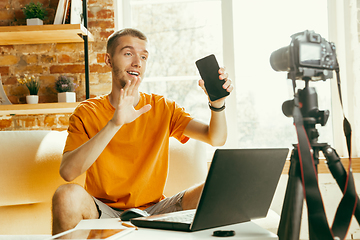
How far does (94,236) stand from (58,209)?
1.21 feet

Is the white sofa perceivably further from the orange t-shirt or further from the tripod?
the tripod

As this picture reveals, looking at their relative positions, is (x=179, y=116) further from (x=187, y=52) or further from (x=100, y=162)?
(x=187, y=52)

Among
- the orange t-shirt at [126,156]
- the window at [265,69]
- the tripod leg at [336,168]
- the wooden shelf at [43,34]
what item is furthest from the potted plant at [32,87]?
the tripod leg at [336,168]

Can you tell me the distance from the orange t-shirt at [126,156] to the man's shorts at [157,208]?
Answer: 0.17 ft

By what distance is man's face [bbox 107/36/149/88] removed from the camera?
1.60m

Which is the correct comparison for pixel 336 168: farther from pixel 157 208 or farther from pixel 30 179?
pixel 30 179

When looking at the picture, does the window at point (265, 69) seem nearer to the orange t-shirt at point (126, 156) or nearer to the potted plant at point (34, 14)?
the orange t-shirt at point (126, 156)

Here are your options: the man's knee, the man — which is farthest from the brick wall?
the man's knee

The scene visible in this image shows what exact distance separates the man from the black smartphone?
25 mm

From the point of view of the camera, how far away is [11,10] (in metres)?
2.47

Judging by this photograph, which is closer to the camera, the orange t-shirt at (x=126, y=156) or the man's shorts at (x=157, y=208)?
the man's shorts at (x=157, y=208)

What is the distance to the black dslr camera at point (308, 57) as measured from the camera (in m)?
0.89

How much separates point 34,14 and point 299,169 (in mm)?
2163

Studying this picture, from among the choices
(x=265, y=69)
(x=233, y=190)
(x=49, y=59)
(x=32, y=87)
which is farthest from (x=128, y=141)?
(x=265, y=69)
